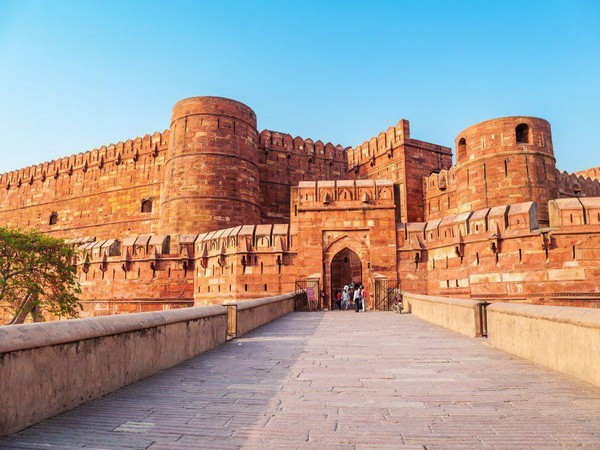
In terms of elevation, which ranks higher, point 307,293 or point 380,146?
point 380,146

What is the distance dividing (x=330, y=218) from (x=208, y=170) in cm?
895

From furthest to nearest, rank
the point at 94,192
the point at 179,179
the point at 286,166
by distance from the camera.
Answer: the point at 94,192 < the point at 286,166 < the point at 179,179

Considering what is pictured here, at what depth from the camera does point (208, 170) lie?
23062 millimetres

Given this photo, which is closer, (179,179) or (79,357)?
(79,357)

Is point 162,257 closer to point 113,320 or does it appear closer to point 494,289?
point 494,289

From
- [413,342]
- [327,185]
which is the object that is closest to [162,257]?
[327,185]

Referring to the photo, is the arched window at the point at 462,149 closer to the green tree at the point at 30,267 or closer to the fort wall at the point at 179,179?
the fort wall at the point at 179,179

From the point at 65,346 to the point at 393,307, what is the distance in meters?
12.5

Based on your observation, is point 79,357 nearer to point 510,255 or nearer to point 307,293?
point 307,293

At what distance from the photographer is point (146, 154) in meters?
29.4

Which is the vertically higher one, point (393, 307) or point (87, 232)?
point (87, 232)

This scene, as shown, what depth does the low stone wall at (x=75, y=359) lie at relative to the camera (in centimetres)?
253

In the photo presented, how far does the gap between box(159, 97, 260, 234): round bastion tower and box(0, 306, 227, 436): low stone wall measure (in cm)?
1824

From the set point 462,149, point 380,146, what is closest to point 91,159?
point 380,146
